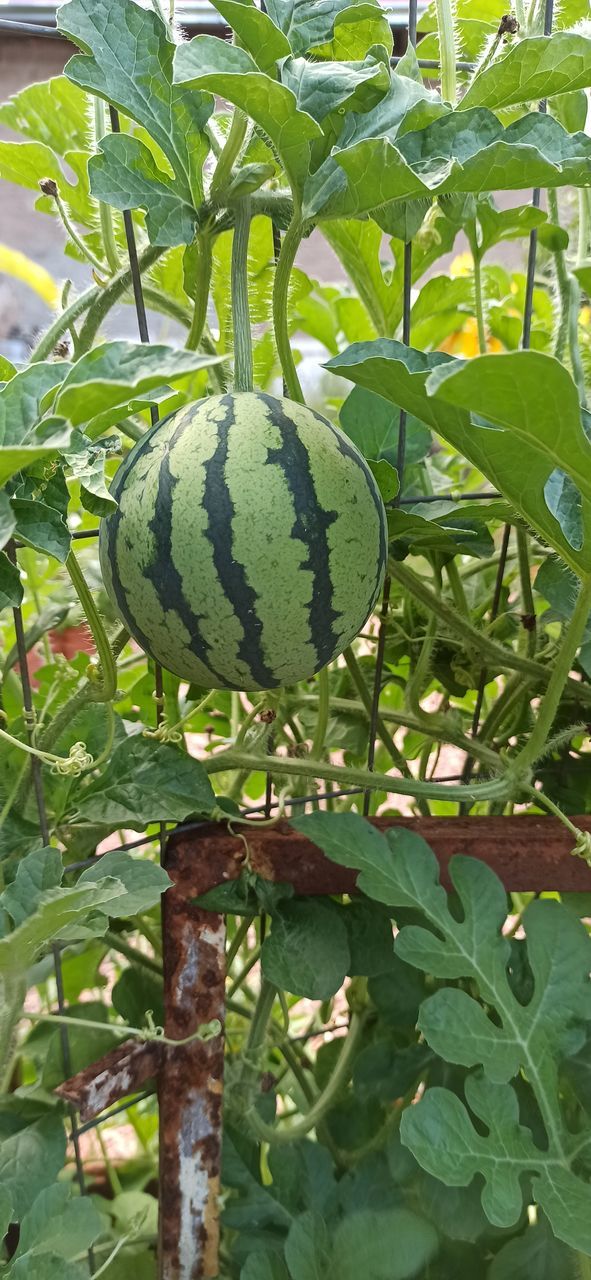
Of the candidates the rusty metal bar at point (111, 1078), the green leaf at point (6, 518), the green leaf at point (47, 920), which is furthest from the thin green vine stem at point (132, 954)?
the green leaf at point (6, 518)

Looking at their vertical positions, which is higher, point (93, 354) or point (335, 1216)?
point (93, 354)

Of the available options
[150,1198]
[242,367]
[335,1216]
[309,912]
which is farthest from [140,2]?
[150,1198]

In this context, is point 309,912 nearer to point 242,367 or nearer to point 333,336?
point 242,367

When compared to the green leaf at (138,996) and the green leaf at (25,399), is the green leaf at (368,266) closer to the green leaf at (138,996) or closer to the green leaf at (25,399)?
the green leaf at (25,399)

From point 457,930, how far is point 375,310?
54 cm

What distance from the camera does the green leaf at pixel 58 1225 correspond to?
56cm

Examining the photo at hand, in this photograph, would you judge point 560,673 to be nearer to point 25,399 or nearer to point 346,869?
point 346,869

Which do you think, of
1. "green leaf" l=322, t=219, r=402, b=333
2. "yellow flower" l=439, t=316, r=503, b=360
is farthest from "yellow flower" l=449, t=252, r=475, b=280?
"green leaf" l=322, t=219, r=402, b=333

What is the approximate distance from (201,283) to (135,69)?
0.41 feet

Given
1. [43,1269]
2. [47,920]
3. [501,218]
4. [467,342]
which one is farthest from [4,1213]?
[467,342]

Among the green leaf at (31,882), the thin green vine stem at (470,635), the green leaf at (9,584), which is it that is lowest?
the green leaf at (31,882)

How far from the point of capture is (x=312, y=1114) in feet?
2.59

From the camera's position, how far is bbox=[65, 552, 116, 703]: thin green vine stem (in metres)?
0.56

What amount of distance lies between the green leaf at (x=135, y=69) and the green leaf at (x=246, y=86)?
0.05 m
